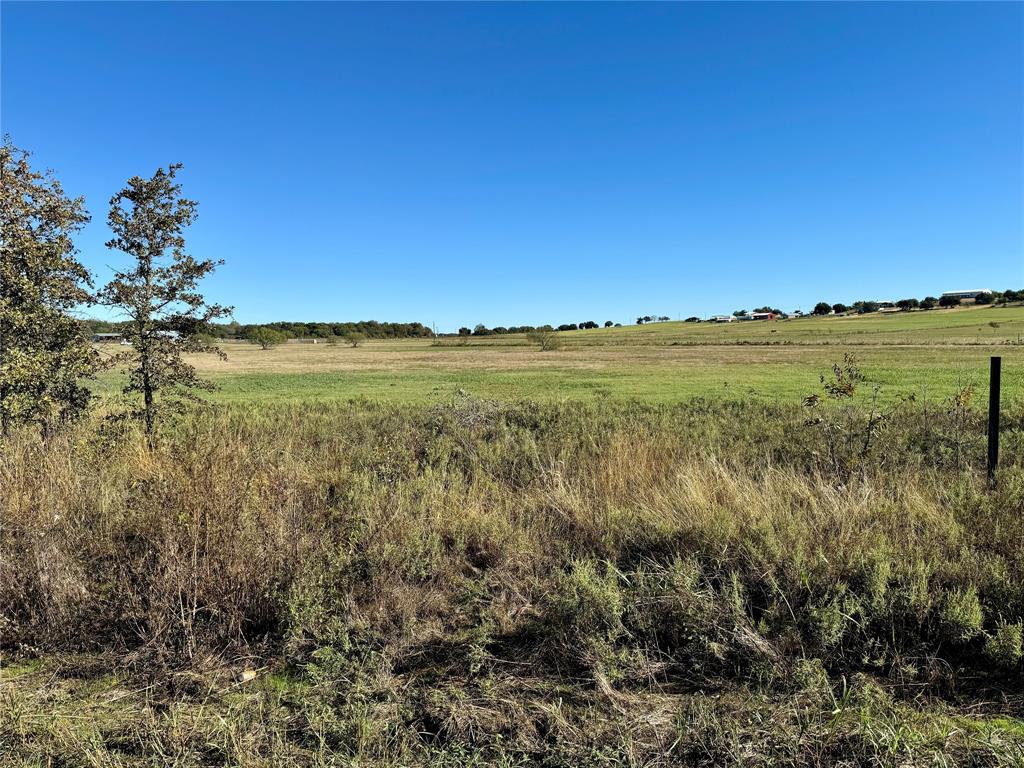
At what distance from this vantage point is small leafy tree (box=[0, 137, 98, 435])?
25.4 feet

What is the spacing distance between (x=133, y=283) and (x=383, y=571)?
28.6 feet

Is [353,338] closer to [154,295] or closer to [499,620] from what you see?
[154,295]

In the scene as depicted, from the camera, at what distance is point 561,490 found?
5.87m

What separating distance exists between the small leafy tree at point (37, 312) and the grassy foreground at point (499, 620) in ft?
8.72

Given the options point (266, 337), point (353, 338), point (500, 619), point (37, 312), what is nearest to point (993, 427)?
point (500, 619)

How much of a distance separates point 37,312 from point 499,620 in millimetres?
8553

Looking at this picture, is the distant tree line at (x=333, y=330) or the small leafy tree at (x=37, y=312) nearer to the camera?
the small leafy tree at (x=37, y=312)

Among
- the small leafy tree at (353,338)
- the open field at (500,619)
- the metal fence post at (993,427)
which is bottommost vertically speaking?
the open field at (500,619)

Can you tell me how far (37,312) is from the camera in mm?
8078

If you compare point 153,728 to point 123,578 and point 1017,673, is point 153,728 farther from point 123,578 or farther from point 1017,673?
point 1017,673

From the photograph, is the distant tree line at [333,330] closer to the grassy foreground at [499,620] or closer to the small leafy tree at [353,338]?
the small leafy tree at [353,338]

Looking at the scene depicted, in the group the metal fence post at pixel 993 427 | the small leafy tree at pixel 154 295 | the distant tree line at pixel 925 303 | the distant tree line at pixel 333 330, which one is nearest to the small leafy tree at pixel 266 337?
the distant tree line at pixel 333 330

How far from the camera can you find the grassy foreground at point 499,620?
9.09ft

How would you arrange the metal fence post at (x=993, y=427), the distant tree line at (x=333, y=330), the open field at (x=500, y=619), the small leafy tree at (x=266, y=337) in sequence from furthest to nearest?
the distant tree line at (x=333, y=330), the small leafy tree at (x=266, y=337), the metal fence post at (x=993, y=427), the open field at (x=500, y=619)
